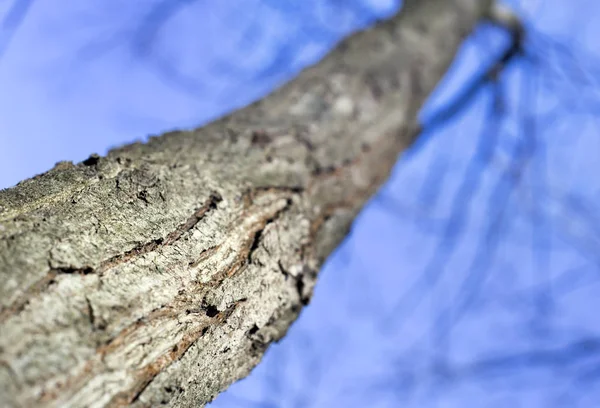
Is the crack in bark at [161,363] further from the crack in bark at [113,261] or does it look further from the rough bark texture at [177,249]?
the crack in bark at [113,261]

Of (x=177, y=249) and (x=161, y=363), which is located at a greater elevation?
(x=177, y=249)

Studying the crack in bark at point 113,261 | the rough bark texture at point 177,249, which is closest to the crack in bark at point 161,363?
the rough bark texture at point 177,249

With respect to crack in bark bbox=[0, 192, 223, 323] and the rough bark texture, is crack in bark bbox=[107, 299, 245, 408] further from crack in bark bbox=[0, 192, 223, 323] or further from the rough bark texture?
crack in bark bbox=[0, 192, 223, 323]

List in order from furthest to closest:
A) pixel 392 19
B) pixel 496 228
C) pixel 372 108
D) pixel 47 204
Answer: pixel 496 228 → pixel 392 19 → pixel 372 108 → pixel 47 204

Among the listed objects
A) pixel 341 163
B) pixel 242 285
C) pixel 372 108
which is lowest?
pixel 242 285

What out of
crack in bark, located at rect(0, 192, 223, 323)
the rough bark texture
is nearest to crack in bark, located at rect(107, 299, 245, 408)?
the rough bark texture

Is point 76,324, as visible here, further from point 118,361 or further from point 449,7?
point 449,7

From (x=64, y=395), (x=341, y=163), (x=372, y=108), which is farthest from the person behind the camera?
(x=372, y=108)

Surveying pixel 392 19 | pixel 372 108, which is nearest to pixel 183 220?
pixel 372 108
